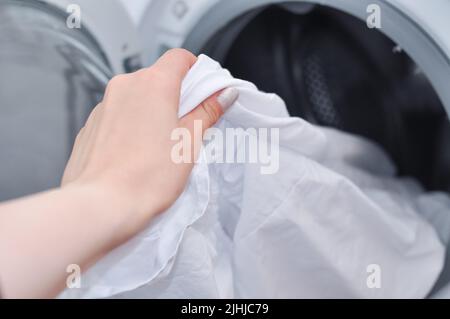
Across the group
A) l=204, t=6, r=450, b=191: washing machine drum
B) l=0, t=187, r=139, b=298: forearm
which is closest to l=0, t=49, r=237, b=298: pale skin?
l=0, t=187, r=139, b=298: forearm

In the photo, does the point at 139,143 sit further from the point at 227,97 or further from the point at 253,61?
the point at 253,61

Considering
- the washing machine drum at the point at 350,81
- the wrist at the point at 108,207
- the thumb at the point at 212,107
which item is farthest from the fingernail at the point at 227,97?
the washing machine drum at the point at 350,81

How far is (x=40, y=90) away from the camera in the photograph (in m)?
0.65

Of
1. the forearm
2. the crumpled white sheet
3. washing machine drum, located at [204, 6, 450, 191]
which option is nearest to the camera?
the forearm

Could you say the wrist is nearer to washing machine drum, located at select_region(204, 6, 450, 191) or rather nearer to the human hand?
the human hand

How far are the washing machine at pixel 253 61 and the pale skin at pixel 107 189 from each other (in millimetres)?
149

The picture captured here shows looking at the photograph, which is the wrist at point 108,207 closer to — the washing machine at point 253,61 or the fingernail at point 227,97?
the fingernail at point 227,97

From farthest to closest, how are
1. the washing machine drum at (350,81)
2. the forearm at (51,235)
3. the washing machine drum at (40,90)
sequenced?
the washing machine drum at (350,81)
the washing machine drum at (40,90)
the forearm at (51,235)

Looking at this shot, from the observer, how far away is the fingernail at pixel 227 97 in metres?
0.50

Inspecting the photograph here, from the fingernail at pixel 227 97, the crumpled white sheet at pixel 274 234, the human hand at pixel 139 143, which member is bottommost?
the crumpled white sheet at pixel 274 234

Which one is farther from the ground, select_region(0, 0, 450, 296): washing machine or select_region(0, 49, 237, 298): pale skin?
select_region(0, 0, 450, 296): washing machine

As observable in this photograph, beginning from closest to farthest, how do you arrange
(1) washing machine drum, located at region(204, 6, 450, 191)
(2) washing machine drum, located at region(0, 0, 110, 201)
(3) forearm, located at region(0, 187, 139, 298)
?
(3) forearm, located at region(0, 187, 139, 298) < (2) washing machine drum, located at region(0, 0, 110, 201) < (1) washing machine drum, located at region(204, 6, 450, 191)

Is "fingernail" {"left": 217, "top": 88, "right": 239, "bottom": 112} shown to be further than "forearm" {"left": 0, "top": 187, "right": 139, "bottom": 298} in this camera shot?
Yes

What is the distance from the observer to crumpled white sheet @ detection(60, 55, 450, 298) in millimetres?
491
